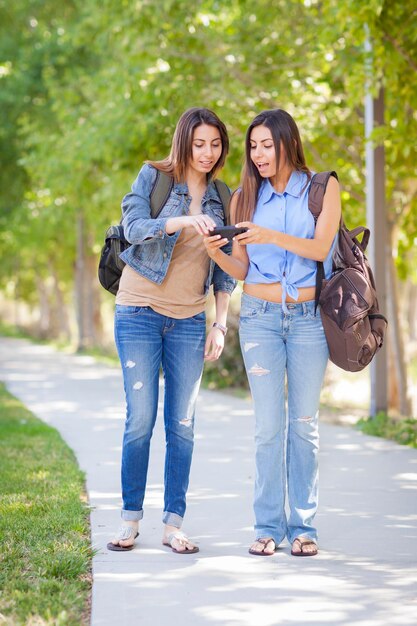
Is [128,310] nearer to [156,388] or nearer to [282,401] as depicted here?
[156,388]

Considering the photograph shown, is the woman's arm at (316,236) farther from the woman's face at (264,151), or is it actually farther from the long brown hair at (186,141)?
the long brown hair at (186,141)

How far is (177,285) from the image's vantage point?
4746mm

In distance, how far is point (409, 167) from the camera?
34.4ft

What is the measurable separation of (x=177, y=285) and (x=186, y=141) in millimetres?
695

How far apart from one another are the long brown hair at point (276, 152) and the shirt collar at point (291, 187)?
26 mm

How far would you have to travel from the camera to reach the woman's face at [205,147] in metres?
4.65

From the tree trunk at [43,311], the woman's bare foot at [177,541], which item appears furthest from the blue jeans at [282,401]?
the tree trunk at [43,311]

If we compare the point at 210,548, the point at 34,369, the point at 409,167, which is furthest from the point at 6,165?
the point at 210,548

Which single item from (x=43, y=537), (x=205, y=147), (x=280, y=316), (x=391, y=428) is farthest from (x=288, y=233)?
(x=391, y=428)

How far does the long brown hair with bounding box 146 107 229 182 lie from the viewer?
464cm

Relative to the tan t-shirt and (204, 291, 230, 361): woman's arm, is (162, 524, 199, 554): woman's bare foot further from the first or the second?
the tan t-shirt

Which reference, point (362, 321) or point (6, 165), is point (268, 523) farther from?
point (6, 165)

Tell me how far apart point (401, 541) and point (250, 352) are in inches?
50.8

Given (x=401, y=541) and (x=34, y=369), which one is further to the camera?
(x=34, y=369)
